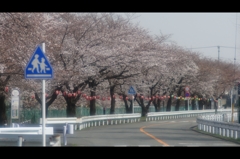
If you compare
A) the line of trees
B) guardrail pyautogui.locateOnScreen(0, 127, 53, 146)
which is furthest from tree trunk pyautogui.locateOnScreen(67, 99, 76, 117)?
guardrail pyautogui.locateOnScreen(0, 127, 53, 146)

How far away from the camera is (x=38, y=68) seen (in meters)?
13.5

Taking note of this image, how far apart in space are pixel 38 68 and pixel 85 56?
71.8 feet

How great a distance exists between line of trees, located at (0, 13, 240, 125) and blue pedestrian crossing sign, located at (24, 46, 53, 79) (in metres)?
3.85

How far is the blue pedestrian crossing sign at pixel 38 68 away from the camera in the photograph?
13.4 metres

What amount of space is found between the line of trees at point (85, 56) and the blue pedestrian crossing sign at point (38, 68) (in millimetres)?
3846

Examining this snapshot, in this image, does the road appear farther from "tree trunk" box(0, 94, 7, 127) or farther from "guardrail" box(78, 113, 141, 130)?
"guardrail" box(78, 113, 141, 130)

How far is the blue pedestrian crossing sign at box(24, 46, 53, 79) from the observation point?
1340 centimetres

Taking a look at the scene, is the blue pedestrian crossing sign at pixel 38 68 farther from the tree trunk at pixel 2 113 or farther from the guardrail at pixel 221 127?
the tree trunk at pixel 2 113

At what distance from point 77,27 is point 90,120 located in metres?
6.84

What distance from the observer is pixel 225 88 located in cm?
6381

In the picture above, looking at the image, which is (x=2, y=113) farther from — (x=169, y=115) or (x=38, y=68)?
(x=169, y=115)

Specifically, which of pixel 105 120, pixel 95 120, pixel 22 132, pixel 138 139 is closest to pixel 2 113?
pixel 95 120
